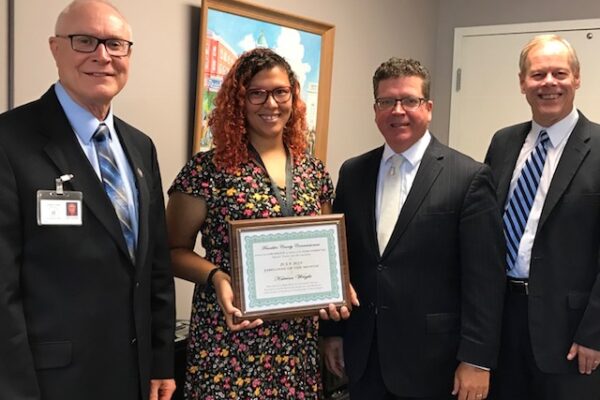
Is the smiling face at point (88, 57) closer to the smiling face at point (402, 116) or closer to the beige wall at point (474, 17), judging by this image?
the smiling face at point (402, 116)

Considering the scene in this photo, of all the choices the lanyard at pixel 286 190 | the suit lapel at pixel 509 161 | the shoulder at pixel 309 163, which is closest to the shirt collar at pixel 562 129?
the suit lapel at pixel 509 161

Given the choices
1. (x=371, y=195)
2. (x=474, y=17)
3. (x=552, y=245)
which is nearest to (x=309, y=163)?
(x=371, y=195)

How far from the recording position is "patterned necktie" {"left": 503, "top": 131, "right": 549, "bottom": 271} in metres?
1.97

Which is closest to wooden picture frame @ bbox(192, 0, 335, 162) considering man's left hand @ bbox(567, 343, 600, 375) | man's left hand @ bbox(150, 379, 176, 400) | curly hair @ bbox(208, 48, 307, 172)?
curly hair @ bbox(208, 48, 307, 172)

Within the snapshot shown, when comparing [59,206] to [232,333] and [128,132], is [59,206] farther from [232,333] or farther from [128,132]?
[232,333]

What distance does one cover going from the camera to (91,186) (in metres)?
1.38

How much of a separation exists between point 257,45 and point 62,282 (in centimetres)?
149

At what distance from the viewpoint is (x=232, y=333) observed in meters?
1.74

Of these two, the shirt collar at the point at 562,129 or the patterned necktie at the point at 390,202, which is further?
the shirt collar at the point at 562,129

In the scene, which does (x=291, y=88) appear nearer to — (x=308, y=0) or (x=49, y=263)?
(x=49, y=263)

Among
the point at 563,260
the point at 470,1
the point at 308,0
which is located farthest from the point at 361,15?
the point at 563,260

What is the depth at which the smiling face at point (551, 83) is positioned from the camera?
1.99 m

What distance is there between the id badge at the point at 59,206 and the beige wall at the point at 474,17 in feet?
9.98

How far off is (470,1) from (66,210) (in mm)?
3243
